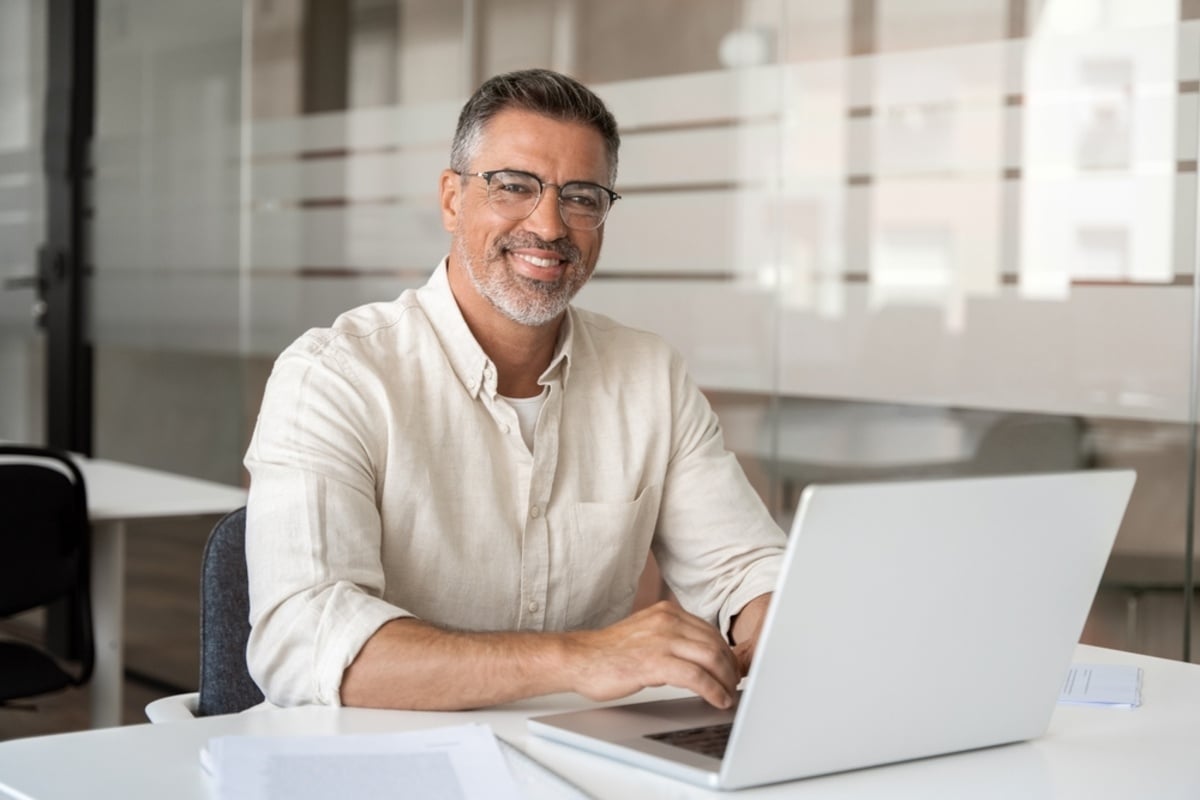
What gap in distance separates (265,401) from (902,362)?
1854 mm

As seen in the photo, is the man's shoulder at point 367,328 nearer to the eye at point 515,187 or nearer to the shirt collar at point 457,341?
the shirt collar at point 457,341

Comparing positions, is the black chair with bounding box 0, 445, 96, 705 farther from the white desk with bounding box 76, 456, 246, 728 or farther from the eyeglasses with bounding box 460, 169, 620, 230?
the eyeglasses with bounding box 460, 169, 620, 230

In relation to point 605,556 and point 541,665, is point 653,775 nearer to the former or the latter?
point 541,665

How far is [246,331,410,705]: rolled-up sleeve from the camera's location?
1.64m

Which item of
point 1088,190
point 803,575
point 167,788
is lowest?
point 167,788

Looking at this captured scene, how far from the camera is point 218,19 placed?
523 cm

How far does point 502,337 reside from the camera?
2.11m

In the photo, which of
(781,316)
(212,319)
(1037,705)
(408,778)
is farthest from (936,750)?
(212,319)

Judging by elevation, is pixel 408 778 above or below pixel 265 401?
below

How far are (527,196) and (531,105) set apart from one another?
0.39 ft

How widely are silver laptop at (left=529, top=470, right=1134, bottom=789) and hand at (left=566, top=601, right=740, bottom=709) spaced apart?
6cm

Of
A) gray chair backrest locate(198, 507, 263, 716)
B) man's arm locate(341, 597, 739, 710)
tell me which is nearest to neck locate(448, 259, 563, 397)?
gray chair backrest locate(198, 507, 263, 716)

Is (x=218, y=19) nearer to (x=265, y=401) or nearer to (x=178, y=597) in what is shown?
(x=178, y=597)

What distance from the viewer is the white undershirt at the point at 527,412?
2.07 metres
